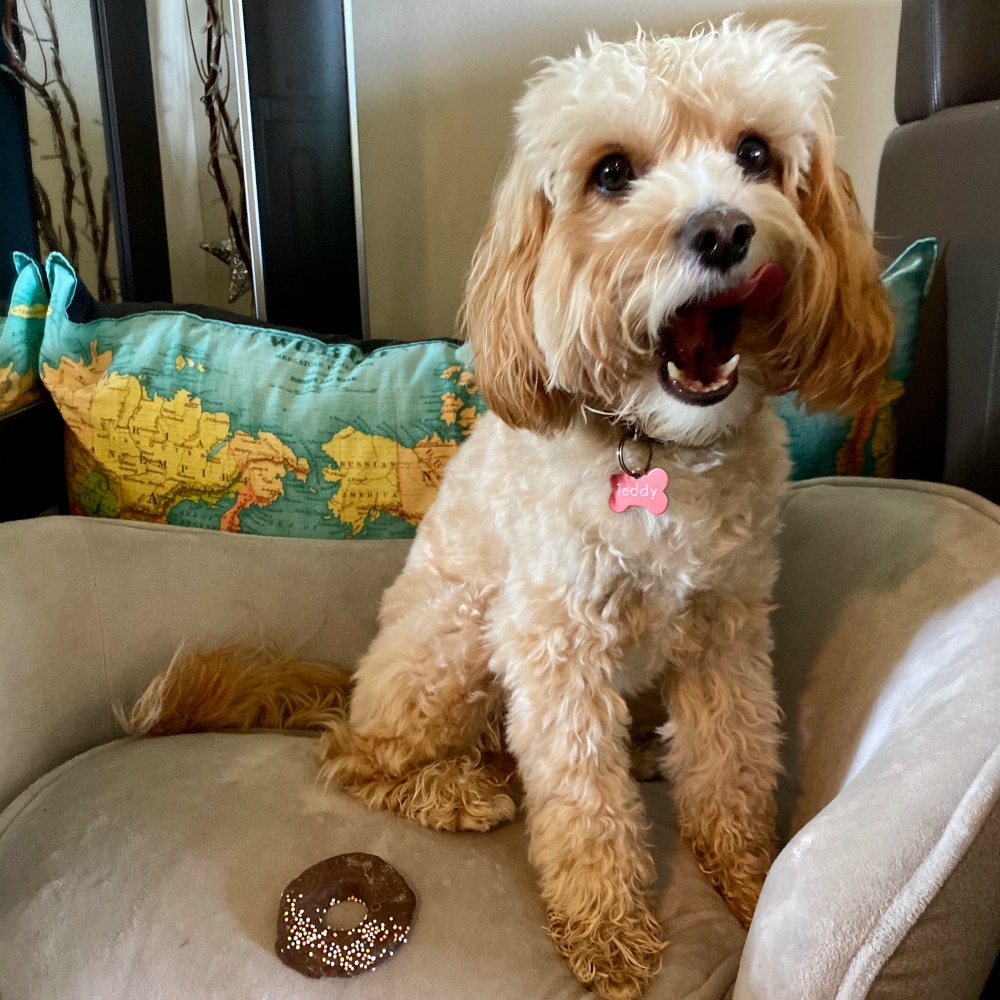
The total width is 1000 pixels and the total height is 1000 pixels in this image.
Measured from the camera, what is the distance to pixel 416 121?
1944 millimetres

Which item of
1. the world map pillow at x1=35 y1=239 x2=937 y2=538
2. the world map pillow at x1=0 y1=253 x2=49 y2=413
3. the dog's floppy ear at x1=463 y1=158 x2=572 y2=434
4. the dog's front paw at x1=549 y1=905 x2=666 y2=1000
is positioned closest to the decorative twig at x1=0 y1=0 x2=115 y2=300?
the world map pillow at x1=0 y1=253 x2=49 y2=413

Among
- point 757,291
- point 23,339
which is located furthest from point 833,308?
point 23,339

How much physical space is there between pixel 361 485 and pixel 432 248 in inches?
32.8

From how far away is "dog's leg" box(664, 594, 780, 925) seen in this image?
3.49 ft

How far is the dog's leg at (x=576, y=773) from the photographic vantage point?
969mm

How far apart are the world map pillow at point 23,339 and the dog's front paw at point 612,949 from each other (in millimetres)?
1211

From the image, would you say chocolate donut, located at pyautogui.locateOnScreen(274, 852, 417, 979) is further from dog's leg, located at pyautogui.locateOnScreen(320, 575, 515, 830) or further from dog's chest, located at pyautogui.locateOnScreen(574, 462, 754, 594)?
dog's chest, located at pyautogui.locateOnScreen(574, 462, 754, 594)

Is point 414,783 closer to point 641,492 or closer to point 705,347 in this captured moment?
point 641,492

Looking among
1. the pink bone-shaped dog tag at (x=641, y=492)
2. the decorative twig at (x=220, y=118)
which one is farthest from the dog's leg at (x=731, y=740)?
Result: the decorative twig at (x=220, y=118)

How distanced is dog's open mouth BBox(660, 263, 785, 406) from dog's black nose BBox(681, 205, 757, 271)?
0.19ft

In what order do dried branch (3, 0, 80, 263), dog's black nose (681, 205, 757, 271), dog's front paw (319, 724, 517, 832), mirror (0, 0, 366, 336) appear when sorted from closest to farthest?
1. dog's black nose (681, 205, 757, 271)
2. dog's front paw (319, 724, 517, 832)
3. mirror (0, 0, 366, 336)
4. dried branch (3, 0, 80, 263)

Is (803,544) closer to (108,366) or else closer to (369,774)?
(369,774)

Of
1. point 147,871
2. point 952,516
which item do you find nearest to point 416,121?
point 952,516

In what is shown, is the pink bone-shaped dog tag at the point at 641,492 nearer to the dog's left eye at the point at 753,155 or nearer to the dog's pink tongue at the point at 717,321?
the dog's pink tongue at the point at 717,321
